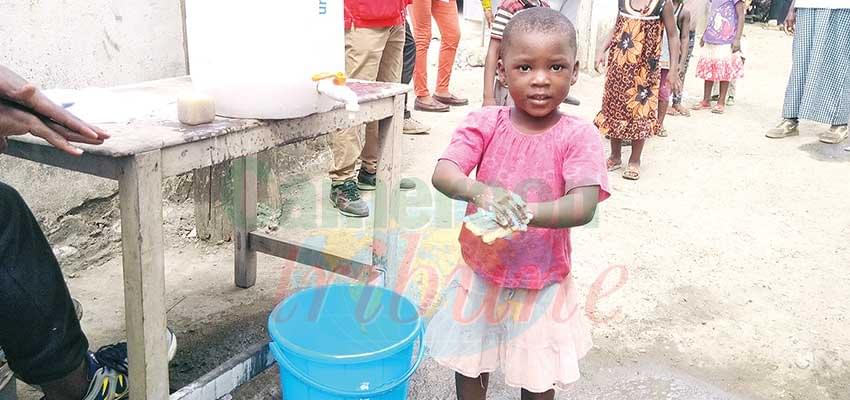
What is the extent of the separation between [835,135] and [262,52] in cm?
522

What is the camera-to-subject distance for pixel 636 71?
14.3 feet

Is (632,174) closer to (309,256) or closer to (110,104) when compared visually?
(309,256)

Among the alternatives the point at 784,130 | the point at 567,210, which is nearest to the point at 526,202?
the point at 567,210

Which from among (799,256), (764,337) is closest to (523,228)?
(764,337)

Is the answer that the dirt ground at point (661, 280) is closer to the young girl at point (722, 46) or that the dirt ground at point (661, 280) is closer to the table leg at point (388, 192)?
the table leg at point (388, 192)

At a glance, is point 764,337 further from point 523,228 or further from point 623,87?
point 623,87

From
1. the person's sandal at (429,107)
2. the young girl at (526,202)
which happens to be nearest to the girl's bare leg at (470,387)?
the young girl at (526,202)

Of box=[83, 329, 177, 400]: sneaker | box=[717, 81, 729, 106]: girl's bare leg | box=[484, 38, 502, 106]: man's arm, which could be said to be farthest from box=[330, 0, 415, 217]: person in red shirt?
box=[717, 81, 729, 106]: girl's bare leg

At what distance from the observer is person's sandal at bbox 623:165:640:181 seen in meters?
4.49

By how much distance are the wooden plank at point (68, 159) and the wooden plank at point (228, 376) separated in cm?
57

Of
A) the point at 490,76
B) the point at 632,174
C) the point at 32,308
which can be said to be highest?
the point at 490,76

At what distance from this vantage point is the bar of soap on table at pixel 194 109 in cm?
158

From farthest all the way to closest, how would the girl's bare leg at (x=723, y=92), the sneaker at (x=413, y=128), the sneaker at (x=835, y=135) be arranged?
the girl's bare leg at (x=723, y=92)
the sneaker at (x=835, y=135)
the sneaker at (x=413, y=128)

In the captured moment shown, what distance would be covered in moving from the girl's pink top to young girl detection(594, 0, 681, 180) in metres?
2.84
